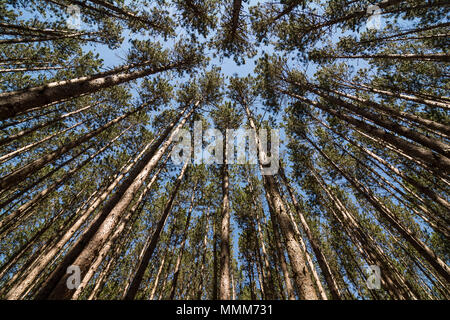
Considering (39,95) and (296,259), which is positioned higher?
(39,95)

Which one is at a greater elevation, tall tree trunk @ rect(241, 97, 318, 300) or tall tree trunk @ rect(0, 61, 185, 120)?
tall tree trunk @ rect(0, 61, 185, 120)

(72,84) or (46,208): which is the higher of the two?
(46,208)

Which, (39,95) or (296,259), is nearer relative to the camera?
(39,95)

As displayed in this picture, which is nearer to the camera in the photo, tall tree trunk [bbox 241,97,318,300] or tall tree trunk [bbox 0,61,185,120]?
tall tree trunk [bbox 0,61,185,120]

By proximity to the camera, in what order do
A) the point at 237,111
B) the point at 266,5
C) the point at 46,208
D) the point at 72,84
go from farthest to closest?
1. the point at 46,208
2. the point at 237,111
3. the point at 266,5
4. the point at 72,84

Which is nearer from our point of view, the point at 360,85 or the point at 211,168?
the point at 360,85

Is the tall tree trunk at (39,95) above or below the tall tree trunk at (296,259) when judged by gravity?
above

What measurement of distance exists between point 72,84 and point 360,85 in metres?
14.0

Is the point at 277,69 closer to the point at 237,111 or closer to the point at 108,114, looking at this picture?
the point at 237,111

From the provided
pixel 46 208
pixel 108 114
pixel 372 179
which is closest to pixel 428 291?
pixel 372 179

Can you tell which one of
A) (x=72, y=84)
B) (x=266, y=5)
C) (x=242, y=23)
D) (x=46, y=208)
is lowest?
(x=72, y=84)

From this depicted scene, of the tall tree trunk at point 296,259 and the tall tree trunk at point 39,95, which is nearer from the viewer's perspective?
the tall tree trunk at point 39,95
